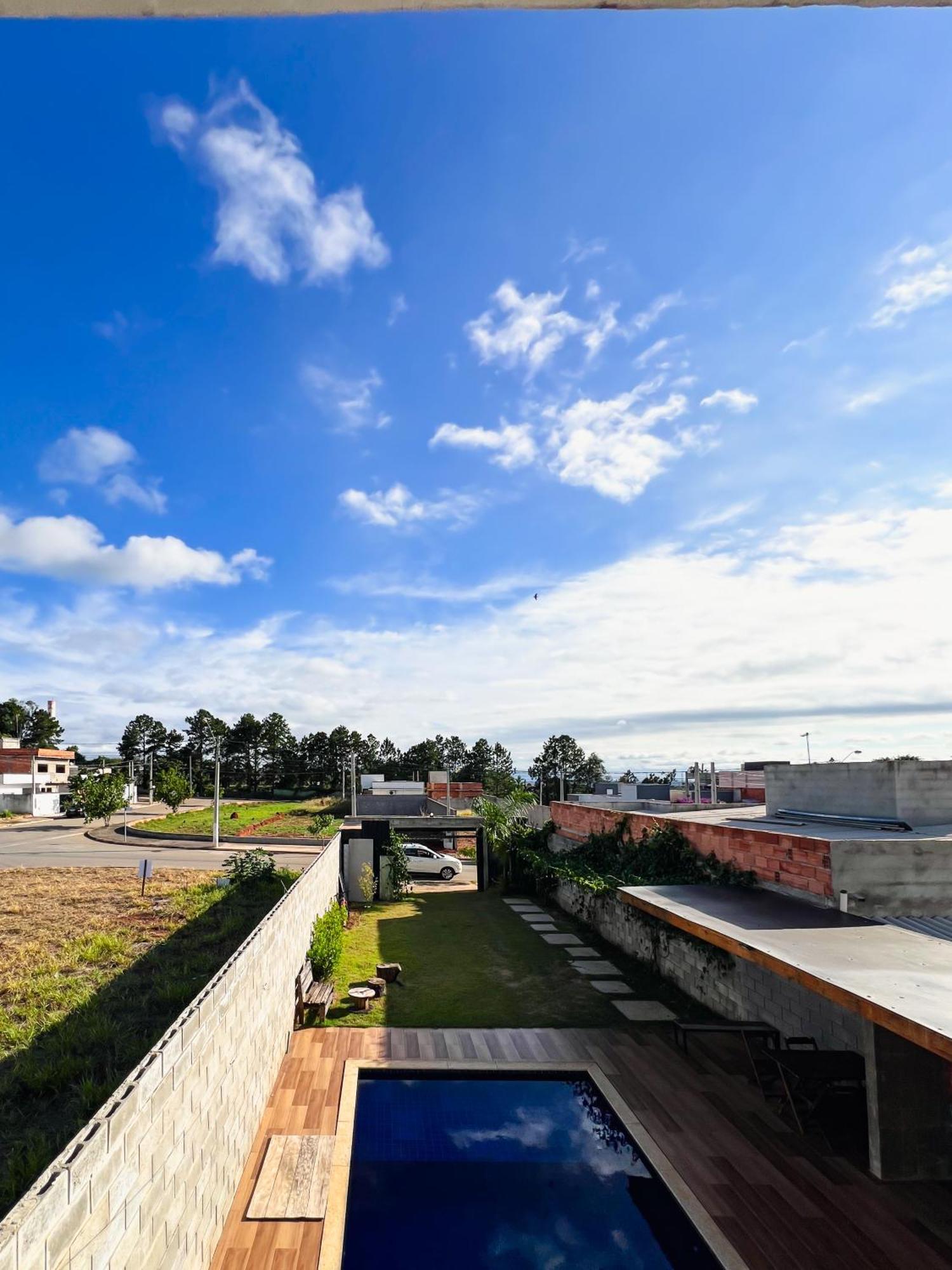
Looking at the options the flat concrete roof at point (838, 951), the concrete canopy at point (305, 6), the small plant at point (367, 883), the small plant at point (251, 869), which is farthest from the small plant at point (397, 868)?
the concrete canopy at point (305, 6)

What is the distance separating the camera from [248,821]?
51.2m

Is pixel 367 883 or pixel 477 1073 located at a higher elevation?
pixel 367 883

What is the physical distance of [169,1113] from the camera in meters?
4.72

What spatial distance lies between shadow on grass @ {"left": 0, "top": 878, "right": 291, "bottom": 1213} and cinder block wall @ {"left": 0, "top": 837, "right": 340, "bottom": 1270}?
6.42ft

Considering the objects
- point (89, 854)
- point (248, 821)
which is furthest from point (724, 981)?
point (248, 821)

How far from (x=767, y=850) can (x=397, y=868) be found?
13296 millimetres

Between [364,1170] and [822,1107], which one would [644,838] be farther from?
[364,1170]

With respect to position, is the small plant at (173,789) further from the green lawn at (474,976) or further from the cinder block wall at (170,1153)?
the cinder block wall at (170,1153)

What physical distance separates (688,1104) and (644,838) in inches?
329

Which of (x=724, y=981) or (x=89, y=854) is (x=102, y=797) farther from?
(x=724, y=981)

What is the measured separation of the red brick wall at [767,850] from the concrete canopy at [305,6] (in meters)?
9.64

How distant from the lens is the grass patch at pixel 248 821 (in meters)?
43.2

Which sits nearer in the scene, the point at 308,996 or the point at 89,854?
the point at 308,996

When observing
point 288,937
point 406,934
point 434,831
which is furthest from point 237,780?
point 288,937
